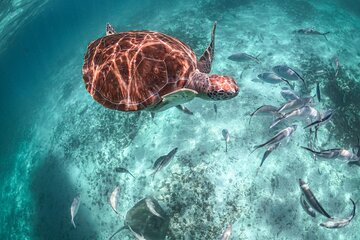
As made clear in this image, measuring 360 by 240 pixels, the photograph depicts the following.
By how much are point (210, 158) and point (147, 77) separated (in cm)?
399

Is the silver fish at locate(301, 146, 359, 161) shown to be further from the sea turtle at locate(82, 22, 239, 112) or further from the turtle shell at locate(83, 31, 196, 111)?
the turtle shell at locate(83, 31, 196, 111)

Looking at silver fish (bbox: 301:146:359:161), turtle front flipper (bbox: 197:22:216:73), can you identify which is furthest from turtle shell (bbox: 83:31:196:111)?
silver fish (bbox: 301:146:359:161)

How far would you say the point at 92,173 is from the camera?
882cm

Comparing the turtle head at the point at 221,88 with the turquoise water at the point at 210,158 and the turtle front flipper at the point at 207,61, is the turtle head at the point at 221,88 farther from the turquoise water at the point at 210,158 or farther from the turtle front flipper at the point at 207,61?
the turquoise water at the point at 210,158

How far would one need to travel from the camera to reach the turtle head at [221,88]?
155 inches

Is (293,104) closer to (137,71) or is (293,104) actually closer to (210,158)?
(210,158)

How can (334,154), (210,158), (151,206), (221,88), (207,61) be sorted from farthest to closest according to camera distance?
(210,158)
(151,206)
(334,154)
(207,61)
(221,88)

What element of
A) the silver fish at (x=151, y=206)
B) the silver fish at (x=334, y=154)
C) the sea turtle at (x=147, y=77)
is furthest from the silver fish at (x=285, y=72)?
the silver fish at (x=151, y=206)

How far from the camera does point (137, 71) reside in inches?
165

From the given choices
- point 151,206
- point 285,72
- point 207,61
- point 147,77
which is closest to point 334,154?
point 285,72

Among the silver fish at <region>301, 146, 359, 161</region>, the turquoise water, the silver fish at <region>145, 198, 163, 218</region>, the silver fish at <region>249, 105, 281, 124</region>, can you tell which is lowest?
the turquoise water

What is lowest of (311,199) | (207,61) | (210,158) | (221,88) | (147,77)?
(210,158)

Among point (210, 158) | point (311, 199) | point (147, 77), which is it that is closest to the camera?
point (147, 77)

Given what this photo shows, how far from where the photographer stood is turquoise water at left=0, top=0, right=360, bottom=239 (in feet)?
21.6
